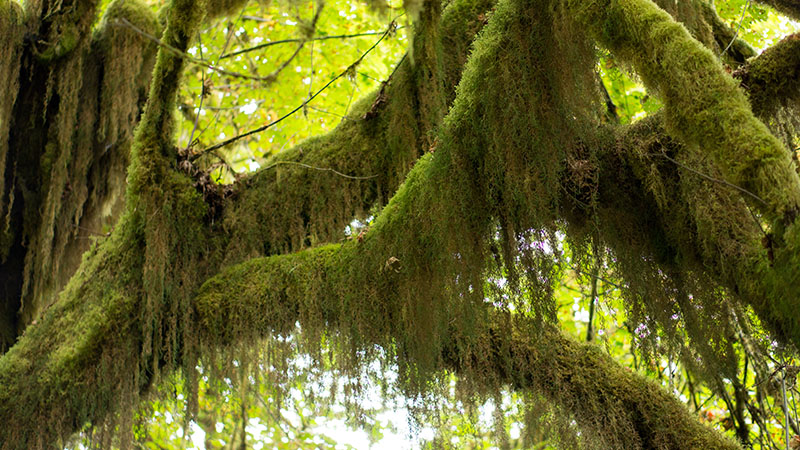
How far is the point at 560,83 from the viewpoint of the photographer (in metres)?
2.42

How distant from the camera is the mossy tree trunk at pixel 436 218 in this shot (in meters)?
2.27

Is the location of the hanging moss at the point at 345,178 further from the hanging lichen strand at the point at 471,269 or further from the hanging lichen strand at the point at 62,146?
the hanging lichen strand at the point at 62,146

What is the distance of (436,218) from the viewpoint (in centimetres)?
261

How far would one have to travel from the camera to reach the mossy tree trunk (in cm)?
227

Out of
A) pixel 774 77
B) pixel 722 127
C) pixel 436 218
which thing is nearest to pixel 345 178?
pixel 436 218

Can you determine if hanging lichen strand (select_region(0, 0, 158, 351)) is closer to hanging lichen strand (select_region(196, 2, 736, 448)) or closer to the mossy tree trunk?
the mossy tree trunk

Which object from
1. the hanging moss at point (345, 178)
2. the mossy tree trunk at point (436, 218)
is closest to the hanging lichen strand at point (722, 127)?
the mossy tree trunk at point (436, 218)

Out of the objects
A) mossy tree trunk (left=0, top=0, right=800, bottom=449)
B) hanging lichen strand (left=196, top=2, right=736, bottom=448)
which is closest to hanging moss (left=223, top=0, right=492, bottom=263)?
mossy tree trunk (left=0, top=0, right=800, bottom=449)

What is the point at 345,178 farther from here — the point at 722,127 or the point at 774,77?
the point at 722,127

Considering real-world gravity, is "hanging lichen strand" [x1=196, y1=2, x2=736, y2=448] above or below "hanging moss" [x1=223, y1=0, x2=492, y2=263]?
below

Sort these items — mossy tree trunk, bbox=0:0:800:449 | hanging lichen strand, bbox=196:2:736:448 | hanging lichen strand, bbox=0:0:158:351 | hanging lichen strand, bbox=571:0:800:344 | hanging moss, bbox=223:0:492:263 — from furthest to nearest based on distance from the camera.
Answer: hanging lichen strand, bbox=0:0:158:351
hanging moss, bbox=223:0:492:263
hanging lichen strand, bbox=196:2:736:448
mossy tree trunk, bbox=0:0:800:449
hanging lichen strand, bbox=571:0:800:344

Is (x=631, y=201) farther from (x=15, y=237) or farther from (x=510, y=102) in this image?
(x=15, y=237)

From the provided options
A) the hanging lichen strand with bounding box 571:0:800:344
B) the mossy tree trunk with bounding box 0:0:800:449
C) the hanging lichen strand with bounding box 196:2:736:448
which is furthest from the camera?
the hanging lichen strand with bounding box 196:2:736:448

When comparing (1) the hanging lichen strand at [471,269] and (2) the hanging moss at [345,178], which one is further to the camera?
(2) the hanging moss at [345,178]
